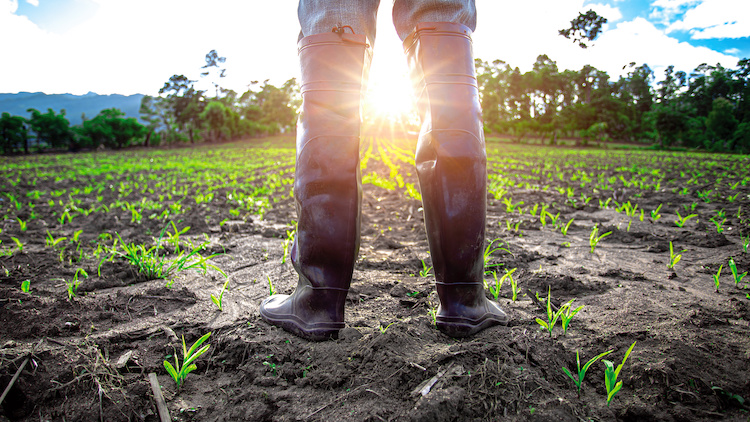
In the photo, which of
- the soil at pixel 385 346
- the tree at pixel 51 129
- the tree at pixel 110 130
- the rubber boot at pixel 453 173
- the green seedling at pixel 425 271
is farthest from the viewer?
the tree at pixel 110 130

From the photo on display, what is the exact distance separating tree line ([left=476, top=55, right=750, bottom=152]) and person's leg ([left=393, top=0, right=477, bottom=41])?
111 feet

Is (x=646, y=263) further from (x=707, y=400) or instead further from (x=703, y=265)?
(x=707, y=400)

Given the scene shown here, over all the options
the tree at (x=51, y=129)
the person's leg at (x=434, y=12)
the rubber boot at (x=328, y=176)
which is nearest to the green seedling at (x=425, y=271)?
the rubber boot at (x=328, y=176)

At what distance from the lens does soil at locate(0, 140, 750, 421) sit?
1.03 meters

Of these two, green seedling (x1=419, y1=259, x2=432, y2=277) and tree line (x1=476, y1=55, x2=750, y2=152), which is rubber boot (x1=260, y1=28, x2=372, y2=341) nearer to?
green seedling (x1=419, y1=259, x2=432, y2=277)

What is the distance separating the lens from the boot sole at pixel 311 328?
141cm

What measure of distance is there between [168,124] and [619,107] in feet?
172

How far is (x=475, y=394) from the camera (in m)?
1.05

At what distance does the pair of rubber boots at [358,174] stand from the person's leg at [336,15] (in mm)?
45

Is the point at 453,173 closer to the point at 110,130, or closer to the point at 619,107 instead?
the point at 110,130

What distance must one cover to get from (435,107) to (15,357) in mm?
1639

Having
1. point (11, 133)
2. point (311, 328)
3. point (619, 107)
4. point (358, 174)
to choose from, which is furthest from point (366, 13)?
point (619, 107)

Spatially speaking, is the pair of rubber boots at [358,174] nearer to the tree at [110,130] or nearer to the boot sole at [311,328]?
the boot sole at [311,328]

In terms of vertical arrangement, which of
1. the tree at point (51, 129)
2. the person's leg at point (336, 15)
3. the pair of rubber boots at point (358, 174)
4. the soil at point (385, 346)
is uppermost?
the tree at point (51, 129)
